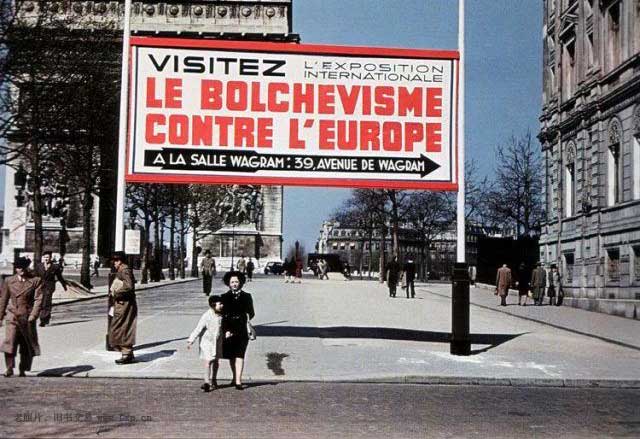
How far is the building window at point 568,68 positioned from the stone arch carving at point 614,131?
6199 millimetres

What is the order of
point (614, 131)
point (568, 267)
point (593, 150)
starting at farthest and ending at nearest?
point (568, 267), point (593, 150), point (614, 131)

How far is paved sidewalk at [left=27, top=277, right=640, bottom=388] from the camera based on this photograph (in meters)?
13.5

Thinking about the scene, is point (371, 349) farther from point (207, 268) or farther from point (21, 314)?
point (207, 268)

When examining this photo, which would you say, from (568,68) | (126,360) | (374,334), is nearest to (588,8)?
(568,68)

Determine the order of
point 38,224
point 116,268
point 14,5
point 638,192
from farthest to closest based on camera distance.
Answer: point 38,224 → point 638,192 → point 14,5 → point 116,268

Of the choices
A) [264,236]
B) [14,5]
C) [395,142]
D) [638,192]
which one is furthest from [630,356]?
[264,236]

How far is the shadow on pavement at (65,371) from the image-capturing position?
43.0ft

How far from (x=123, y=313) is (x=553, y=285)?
24537 mm

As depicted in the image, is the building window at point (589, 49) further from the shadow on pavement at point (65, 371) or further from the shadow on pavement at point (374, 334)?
the shadow on pavement at point (65, 371)

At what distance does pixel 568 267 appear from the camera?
120ft

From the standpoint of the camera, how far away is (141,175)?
1605 cm

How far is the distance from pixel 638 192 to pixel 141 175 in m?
18.5

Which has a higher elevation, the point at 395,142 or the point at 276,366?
the point at 395,142

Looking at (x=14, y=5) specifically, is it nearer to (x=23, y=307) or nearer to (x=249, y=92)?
(x=249, y=92)
